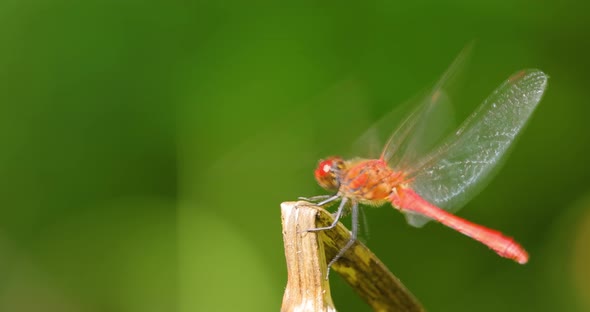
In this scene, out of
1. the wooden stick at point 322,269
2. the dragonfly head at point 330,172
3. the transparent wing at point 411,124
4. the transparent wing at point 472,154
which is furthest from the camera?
the transparent wing at point 472,154

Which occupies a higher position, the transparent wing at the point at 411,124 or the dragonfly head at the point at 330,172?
the transparent wing at the point at 411,124

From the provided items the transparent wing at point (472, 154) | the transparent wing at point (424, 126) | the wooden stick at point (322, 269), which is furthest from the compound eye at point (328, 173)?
the wooden stick at point (322, 269)

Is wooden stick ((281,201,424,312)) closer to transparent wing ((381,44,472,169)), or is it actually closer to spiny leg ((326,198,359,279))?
spiny leg ((326,198,359,279))

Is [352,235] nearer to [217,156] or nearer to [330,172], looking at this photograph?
[330,172]

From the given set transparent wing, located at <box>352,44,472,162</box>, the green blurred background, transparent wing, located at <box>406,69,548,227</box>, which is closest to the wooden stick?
transparent wing, located at <box>352,44,472,162</box>

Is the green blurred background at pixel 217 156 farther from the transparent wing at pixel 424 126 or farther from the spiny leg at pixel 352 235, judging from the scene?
the spiny leg at pixel 352 235

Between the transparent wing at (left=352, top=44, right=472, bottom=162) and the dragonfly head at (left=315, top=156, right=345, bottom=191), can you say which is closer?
the dragonfly head at (left=315, top=156, right=345, bottom=191)

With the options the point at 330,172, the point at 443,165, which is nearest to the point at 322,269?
the point at 330,172
